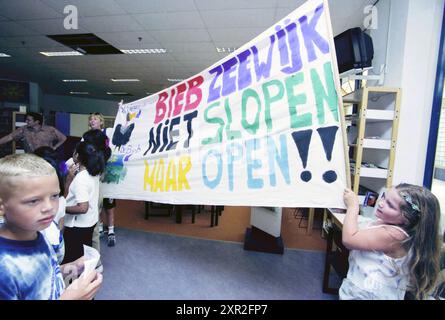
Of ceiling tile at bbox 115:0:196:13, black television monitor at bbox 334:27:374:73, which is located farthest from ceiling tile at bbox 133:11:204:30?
black television monitor at bbox 334:27:374:73

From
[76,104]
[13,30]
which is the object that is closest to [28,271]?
[13,30]

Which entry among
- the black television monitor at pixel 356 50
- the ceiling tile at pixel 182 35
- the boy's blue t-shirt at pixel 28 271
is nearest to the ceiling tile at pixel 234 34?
the ceiling tile at pixel 182 35

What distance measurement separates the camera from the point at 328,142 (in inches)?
50.3

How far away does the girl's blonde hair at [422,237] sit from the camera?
0.98 meters

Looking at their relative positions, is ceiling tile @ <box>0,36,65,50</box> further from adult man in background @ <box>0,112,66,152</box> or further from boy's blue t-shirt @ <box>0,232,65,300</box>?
boy's blue t-shirt @ <box>0,232,65,300</box>

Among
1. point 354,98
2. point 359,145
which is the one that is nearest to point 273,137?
point 359,145

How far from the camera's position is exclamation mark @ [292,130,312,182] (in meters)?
1.32

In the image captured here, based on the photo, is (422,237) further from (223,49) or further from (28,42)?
(28,42)

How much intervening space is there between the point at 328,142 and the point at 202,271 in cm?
168

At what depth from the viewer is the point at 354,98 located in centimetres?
261

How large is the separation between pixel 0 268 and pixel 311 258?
2.67m

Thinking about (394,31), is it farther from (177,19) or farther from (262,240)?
(177,19)

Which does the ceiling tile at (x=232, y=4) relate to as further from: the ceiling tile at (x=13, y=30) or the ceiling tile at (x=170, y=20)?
the ceiling tile at (x=13, y=30)
